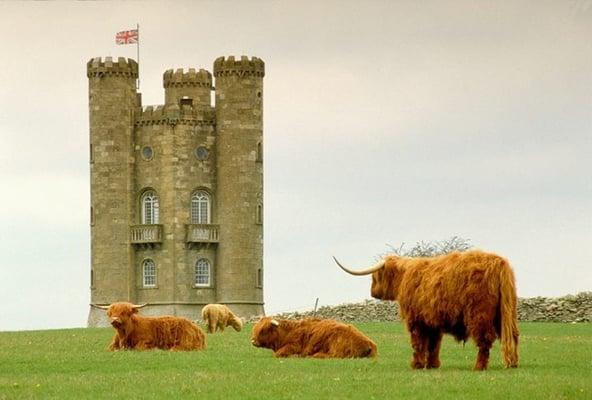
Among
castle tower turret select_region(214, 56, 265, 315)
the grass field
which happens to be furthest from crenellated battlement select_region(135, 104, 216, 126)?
the grass field

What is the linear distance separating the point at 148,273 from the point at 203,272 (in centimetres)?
248

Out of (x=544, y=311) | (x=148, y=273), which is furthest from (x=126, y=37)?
(x=544, y=311)

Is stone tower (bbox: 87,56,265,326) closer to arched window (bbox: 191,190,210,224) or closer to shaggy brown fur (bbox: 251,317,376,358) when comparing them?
arched window (bbox: 191,190,210,224)

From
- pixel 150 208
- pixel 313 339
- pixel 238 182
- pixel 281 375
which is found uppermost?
pixel 238 182

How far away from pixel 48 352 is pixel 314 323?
6.42 metres

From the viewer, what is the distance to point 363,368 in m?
23.5

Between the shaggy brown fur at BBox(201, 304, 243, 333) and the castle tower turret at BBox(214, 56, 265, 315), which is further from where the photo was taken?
the castle tower turret at BBox(214, 56, 265, 315)

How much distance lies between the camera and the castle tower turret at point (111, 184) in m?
73.3

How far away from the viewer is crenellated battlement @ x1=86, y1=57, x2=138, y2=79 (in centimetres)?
7375

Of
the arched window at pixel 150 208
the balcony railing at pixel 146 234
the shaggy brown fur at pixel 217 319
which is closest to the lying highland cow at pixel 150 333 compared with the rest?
the shaggy brown fur at pixel 217 319

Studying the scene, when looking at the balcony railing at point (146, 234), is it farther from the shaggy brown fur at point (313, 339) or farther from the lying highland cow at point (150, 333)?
the shaggy brown fur at point (313, 339)

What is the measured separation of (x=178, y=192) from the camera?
7344 cm

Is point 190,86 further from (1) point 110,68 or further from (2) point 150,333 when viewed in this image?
(2) point 150,333

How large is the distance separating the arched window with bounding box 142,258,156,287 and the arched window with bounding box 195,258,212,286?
75.9 inches
